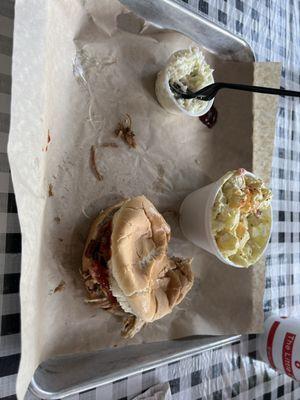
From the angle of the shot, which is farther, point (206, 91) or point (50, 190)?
point (206, 91)

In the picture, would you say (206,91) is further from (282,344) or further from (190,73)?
(282,344)

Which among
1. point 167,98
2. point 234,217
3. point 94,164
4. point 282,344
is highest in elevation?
point 167,98

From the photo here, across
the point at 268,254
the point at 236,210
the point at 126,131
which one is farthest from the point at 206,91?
the point at 268,254

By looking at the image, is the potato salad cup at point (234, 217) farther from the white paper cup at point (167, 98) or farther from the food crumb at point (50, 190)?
the food crumb at point (50, 190)

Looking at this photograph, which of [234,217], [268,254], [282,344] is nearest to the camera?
[234,217]

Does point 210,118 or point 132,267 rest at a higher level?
point 210,118

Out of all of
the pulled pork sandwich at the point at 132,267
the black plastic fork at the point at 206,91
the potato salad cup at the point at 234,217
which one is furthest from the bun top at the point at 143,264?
the black plastic fork at the point at 206,91

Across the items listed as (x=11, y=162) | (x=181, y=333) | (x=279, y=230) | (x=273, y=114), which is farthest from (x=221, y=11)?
(x=181, y=333)
